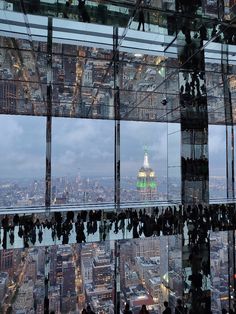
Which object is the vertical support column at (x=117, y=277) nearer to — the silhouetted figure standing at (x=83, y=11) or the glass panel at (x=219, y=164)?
the glass panel at (x=219, y=164)

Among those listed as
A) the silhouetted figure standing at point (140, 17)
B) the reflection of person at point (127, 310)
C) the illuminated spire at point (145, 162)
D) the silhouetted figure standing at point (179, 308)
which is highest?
the silhouetted figure standing at point (140, 17)

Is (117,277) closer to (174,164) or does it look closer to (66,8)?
(174,164)

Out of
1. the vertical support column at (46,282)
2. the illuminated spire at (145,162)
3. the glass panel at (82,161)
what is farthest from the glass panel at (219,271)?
the vertical support column at (46,282)

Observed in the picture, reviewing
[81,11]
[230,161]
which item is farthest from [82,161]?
[81,11]

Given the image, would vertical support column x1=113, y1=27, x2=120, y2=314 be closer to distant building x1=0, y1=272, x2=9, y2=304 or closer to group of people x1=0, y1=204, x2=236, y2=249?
group of people x1=0, y1=204, x2=236, y2=249

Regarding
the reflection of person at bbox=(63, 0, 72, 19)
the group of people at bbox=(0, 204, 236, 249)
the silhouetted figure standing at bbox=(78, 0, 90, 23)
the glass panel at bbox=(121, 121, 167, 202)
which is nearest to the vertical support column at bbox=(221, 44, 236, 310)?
the group of people at bbox=(0, 204, 236, 249)

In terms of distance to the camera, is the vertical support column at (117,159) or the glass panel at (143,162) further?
the glass panel at (143,162)

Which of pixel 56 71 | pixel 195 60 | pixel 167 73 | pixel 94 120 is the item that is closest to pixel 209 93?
pixel 167 73

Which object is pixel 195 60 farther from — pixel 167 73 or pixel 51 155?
pixel 51 155
